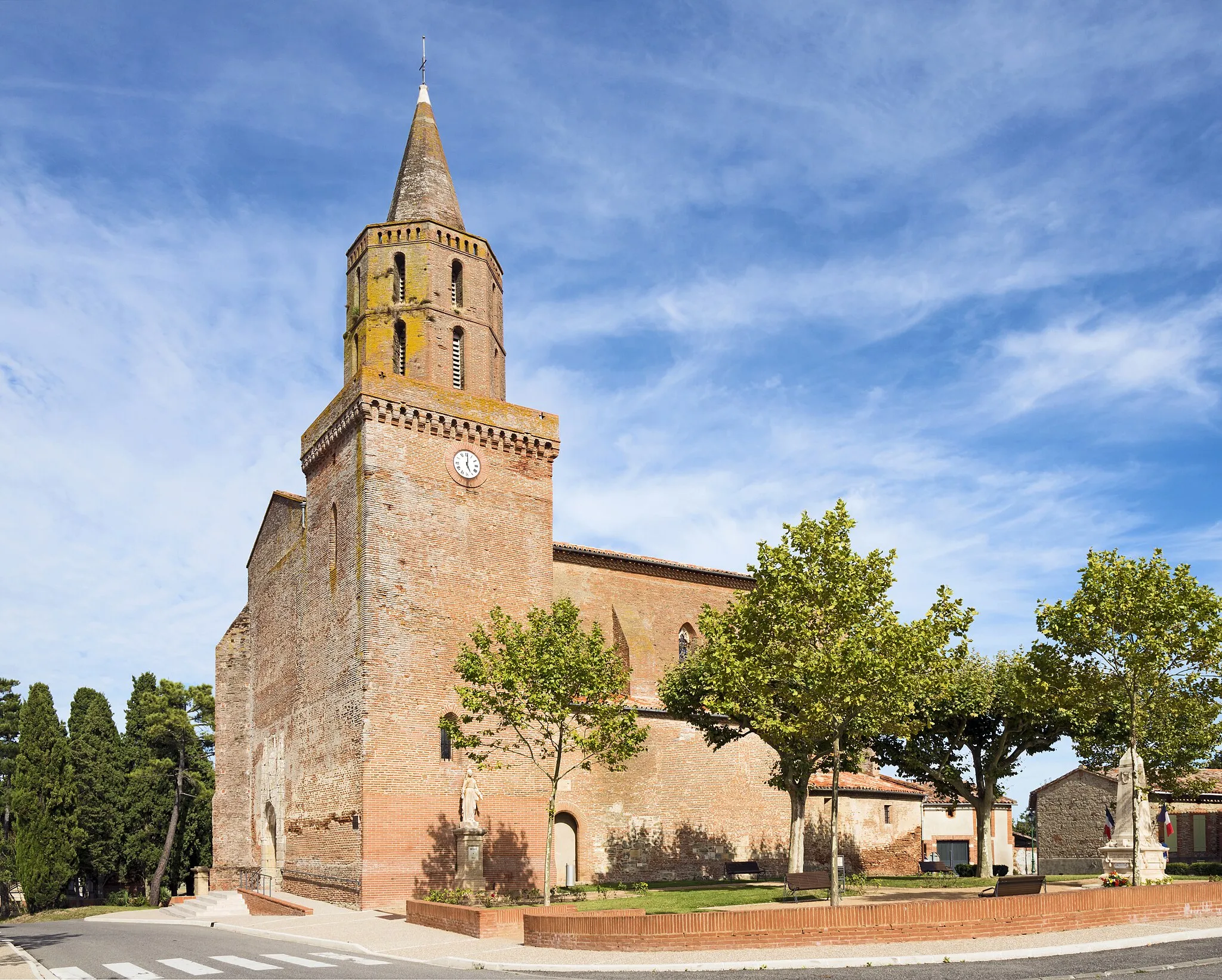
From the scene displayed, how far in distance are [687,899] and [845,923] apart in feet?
29.1

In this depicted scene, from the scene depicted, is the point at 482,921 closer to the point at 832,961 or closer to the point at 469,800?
the point at 469,800

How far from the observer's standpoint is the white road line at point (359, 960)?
720 inches

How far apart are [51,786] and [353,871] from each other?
27151mm

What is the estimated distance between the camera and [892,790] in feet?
140

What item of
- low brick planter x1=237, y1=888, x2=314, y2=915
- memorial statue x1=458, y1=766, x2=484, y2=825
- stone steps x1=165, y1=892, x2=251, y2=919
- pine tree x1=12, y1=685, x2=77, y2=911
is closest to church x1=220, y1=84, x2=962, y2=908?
low brick planter x1=237, y1=888, x2=314, y2=915

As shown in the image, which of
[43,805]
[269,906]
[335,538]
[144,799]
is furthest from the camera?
[144,799]

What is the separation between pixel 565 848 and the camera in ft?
110

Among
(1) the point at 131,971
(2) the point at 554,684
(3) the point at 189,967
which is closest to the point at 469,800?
(2) the point at 554,684

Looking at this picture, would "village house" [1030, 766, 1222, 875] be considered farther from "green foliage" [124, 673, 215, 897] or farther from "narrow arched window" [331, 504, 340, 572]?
"green foliage" [124, 673, 215, 897]

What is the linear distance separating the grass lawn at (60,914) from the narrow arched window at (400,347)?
2426cm

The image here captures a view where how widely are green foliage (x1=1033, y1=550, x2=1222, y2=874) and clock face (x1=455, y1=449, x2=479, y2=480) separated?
16.6 m

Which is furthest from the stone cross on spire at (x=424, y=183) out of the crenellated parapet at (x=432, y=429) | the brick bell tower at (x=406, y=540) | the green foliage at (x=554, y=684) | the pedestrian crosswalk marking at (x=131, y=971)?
the pedestrian crosswalk marking at (x=131, y=971)

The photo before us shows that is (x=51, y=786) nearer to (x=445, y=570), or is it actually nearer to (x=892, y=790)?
(x=445, y=570)

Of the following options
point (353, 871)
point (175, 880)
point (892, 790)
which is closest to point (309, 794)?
point (353, 871)
